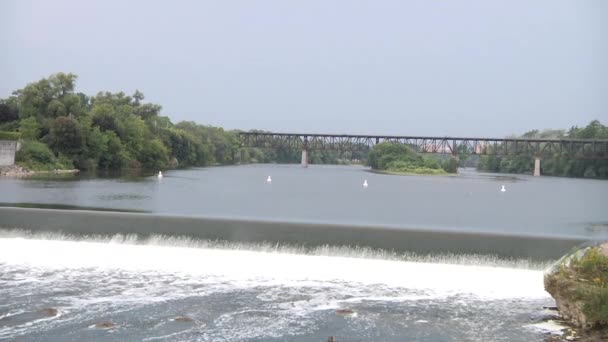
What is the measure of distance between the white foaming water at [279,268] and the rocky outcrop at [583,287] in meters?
2.49

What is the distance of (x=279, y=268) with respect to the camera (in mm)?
15727

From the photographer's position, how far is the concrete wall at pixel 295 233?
16.5 metres

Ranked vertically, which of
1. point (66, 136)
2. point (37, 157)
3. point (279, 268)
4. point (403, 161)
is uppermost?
point (66, 136)

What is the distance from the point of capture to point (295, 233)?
1802 cm

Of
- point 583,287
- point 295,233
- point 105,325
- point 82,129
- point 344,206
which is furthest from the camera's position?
point 82,129

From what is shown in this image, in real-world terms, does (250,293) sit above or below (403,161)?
below

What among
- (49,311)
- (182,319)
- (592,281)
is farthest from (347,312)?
(49,311)

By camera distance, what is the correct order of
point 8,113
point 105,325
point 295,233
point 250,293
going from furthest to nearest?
point 8,113 → point 295,233 → point 250,293 → point 105,325

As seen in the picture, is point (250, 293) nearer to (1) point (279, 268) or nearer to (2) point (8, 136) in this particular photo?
(1) point (279, 268)

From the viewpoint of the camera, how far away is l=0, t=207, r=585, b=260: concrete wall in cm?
1653

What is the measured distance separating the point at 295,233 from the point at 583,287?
931 centimetres

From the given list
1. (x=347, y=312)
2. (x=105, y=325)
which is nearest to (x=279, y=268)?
(x=347, y=312)

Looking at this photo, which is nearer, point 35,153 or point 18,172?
point 18,172

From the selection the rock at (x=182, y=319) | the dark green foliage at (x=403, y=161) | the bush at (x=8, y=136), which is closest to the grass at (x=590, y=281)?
the rock at (x=182, y=319)
